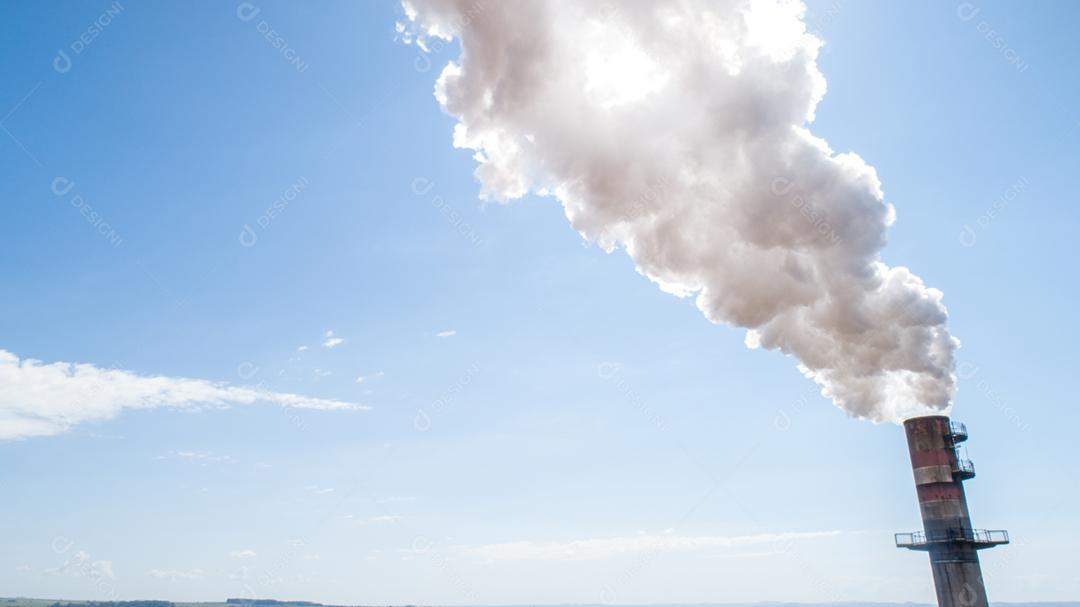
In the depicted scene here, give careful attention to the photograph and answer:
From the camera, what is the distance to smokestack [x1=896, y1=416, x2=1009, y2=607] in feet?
121

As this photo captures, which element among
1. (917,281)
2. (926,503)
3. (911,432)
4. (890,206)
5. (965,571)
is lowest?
(965,571)

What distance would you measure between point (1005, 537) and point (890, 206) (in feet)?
56.8

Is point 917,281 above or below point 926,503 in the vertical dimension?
above

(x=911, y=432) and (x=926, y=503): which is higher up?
(x=911, y=432)

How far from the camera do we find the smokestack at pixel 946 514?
36938mm

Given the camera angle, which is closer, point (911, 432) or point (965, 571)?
point (965, 571)

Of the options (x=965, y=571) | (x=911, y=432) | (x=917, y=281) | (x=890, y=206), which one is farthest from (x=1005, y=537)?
(x=890, y=206)

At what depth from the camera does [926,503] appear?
126 ft

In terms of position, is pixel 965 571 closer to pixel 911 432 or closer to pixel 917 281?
pixel 911 432

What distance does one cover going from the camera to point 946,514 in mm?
37562

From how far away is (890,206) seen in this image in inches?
1497

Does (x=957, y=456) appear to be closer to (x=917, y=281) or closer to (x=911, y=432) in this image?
(x=911, y=432)

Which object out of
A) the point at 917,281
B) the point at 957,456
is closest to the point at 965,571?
the point at 957,456

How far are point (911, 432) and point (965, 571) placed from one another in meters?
7.01
